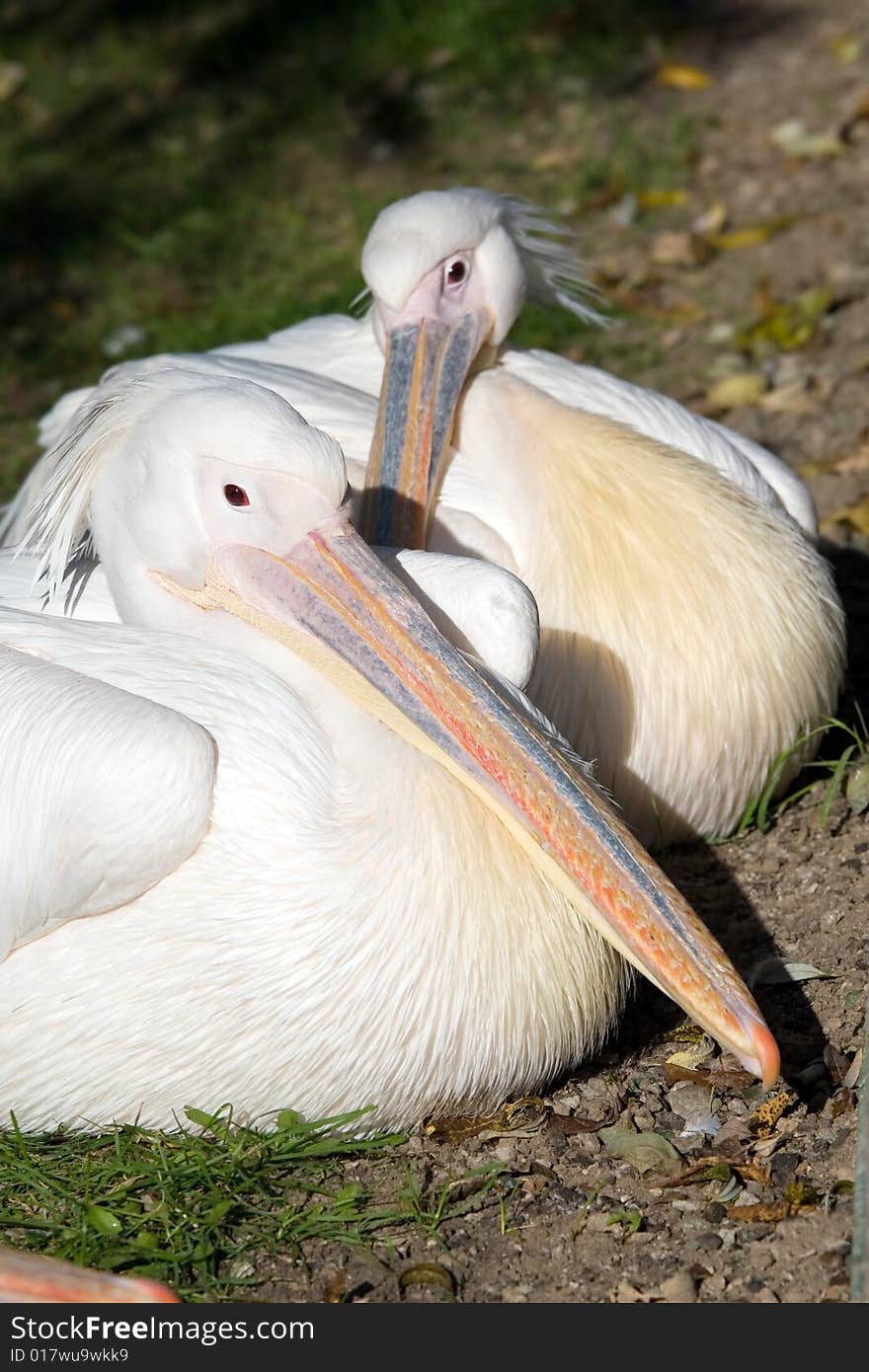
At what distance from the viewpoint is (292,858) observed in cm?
267

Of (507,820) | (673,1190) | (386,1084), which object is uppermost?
(507,820)

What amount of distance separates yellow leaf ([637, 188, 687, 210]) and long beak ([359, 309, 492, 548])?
2.63m

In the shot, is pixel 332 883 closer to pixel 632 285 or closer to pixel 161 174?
pixel 632 285

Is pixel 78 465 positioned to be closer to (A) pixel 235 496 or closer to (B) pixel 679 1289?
(A) pixel 235 496

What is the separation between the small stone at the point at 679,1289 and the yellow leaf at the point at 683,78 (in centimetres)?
552

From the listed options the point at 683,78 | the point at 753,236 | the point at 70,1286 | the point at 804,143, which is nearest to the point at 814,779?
the point at 70,1286

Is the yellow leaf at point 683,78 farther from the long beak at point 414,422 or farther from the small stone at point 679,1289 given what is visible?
the small stone at point 679,1289

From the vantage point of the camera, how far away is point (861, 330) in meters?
5.25

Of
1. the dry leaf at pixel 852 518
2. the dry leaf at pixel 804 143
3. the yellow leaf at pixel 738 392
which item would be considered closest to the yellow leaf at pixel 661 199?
the dry leaf at pixel 804 143

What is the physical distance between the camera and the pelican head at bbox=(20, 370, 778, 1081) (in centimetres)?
264

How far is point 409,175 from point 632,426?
3.20 meters

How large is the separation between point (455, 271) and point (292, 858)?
162 cm

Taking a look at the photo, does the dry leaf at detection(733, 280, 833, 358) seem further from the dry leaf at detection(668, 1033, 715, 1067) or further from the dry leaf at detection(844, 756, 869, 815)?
the dry leaf at detection(668, 1033, 715, 1067)

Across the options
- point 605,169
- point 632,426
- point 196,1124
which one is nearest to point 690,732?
point 632,426
